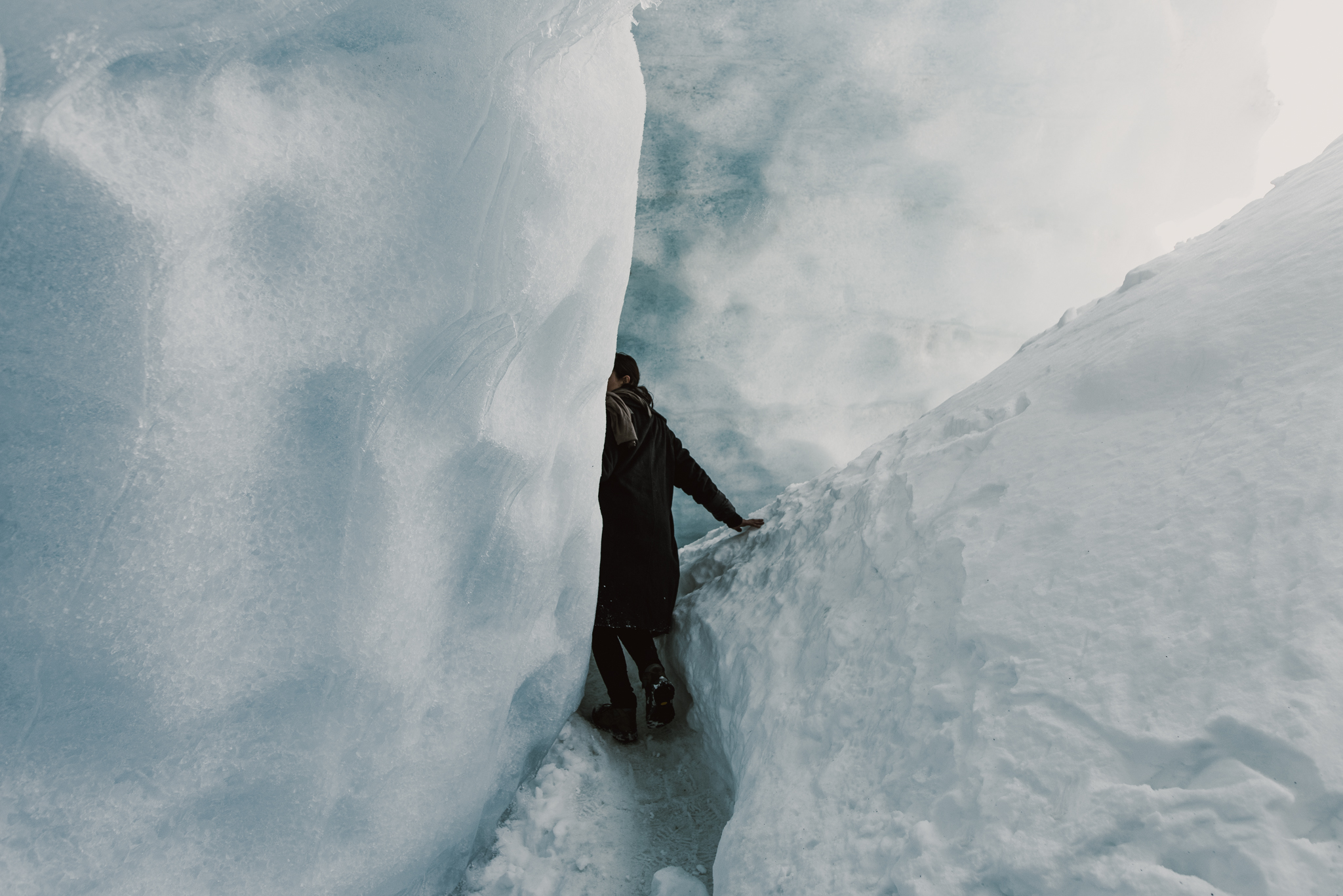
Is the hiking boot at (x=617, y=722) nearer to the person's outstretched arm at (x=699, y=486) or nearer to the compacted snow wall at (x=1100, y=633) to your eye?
the compacted snow wall at (x=1100, y=633)

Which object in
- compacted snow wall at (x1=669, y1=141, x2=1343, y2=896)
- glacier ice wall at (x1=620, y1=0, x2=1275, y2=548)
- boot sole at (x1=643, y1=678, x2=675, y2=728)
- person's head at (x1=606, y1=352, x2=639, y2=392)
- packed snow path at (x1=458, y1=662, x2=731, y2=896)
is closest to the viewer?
compacted snow wall at (x1=669, y1=141, x2=1343, y2=896)

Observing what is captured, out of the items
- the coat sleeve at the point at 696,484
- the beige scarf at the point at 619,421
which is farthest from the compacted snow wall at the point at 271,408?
the coat sleeve at the point at 696,484

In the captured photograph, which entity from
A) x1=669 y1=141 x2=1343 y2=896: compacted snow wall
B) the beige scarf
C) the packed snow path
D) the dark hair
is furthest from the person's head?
the packed snow path

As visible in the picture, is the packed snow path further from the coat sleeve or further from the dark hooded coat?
the coat sleeve

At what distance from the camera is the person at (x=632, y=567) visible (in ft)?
6.18

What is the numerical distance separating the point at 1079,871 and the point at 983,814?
0.42 ft

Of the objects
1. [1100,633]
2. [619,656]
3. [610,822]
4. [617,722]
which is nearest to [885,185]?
[619,656]

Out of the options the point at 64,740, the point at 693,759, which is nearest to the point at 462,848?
the point at 693,759

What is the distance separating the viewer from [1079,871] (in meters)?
0.82

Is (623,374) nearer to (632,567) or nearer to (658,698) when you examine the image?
(632,567)

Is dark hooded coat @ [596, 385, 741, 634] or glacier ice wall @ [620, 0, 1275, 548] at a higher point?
glacier ice wall @ [620, 0, 1275, 548]

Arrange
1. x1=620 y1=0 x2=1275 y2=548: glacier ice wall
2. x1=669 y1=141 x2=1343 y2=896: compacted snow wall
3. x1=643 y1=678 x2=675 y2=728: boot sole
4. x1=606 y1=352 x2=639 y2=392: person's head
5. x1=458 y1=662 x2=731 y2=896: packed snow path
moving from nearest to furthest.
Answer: x1=669 y1=141 x2=1343 y2=896: compacted snow wall < x1=458 y1=662 x2=731 y2=896: packed snow path < x1=643 y1=678 x2=675 y2=728: boot sole < x1=606 y1=352 x2=639 y2=392: person's head < x1=620 y1=0 x2=1275 y2=548: glacier ice wall

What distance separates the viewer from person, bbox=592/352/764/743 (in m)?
Result: 1.88

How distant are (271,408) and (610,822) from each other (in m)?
1.08
